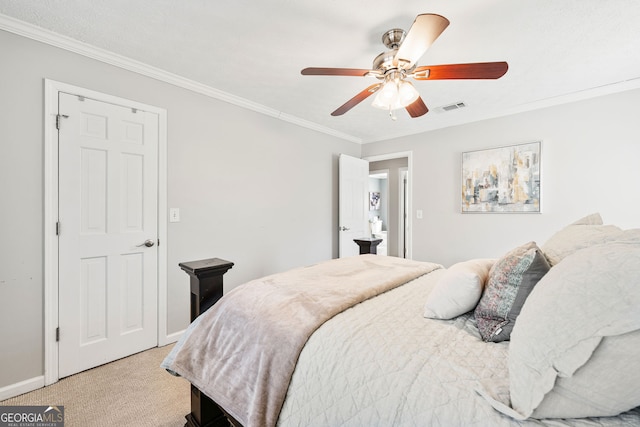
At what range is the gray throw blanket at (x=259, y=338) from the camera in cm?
99

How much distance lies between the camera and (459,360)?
2.78 ft

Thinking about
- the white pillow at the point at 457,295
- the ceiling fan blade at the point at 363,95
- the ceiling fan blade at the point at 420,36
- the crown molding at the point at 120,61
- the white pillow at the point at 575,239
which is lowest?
the white pillow at the point at 457,295

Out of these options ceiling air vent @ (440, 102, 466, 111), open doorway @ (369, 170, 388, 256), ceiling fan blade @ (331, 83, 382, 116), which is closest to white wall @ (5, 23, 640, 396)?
ceiling air vent @ (440, 102, 466, 111)

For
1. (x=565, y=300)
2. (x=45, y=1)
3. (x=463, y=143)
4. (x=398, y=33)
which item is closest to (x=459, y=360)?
(x=565, y=300)

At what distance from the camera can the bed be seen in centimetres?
60

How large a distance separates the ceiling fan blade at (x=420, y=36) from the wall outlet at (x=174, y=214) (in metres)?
2.16

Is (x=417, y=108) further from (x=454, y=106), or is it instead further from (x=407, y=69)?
(x=454, y=106)

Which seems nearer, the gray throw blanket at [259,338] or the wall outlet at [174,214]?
the gray throw blanket at [259,338]

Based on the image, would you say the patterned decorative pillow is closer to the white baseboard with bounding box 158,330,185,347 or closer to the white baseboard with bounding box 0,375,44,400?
the white baseboard with bounding box 158,330,185,347

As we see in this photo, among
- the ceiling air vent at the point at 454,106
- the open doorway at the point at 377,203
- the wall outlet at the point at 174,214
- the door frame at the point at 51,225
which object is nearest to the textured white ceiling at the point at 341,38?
the ceiling air vent at the point at 454,106

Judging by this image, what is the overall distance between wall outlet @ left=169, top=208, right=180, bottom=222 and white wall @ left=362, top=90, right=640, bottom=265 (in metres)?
3.00

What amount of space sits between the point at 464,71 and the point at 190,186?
7.82 ft

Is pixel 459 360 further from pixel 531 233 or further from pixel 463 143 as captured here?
pixel 463 143

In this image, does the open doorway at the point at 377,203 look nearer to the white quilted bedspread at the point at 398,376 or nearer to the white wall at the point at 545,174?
the white wall at the point at 545,174
